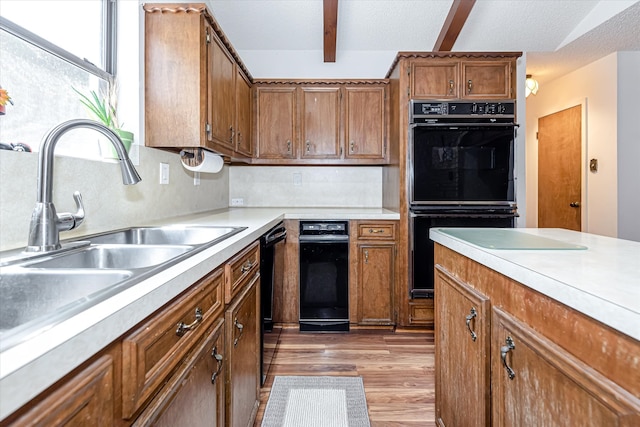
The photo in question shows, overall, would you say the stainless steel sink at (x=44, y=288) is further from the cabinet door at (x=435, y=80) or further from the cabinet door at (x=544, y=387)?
the cabinet door at (x=435, y=80)

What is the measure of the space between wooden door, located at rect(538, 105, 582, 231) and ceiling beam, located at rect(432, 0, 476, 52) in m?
2.18

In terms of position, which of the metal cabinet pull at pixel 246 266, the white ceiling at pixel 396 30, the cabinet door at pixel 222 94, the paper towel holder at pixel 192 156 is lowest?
the metal cabinet pull at pixel 246 266

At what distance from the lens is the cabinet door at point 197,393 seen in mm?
704

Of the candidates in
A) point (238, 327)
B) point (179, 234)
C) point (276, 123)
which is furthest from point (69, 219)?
point (276, 123)

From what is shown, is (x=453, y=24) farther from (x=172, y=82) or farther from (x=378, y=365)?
(x=378, y=365)

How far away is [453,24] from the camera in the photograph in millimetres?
2982

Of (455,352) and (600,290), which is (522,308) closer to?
(600,290)

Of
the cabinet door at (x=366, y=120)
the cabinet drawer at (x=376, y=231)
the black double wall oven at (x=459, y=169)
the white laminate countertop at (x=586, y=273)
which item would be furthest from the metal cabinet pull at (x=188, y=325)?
the cabinet door at (x=366, y=120)

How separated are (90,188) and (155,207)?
1.75ft

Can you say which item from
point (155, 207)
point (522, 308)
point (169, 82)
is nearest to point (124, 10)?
point (169, 82)

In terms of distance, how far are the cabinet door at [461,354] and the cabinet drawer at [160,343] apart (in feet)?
2.67

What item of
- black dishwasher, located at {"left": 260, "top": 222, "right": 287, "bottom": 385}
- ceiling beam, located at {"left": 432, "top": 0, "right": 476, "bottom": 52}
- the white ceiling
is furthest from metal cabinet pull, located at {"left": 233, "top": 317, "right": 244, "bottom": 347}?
ceiling beam, located at {"left": 432, "top": 0, "right": 476, "bottom": 52}

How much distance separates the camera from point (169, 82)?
1891 mm

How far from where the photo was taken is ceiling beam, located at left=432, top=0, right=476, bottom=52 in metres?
2.82
